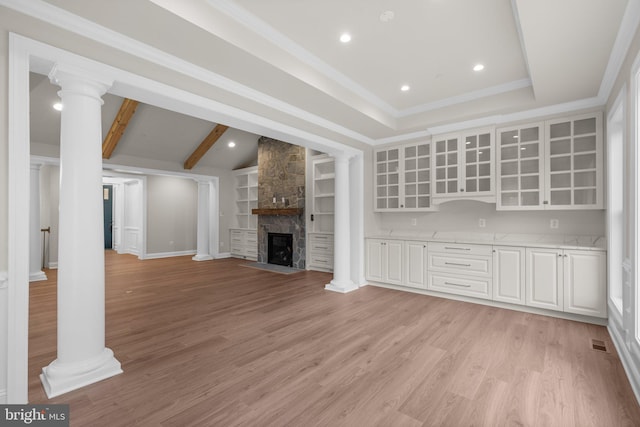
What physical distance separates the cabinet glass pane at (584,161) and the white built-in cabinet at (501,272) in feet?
3.28

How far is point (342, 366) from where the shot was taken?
2.43 m

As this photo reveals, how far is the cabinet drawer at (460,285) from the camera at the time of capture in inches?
159

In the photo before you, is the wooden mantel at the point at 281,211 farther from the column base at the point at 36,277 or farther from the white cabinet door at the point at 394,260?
the column base at the point at 36,277

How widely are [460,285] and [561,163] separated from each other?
1.98 m

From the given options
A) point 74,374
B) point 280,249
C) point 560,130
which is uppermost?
point 560,130

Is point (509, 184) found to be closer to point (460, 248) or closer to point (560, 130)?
point (560, 130)

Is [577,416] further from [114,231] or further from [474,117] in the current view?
[114,231]

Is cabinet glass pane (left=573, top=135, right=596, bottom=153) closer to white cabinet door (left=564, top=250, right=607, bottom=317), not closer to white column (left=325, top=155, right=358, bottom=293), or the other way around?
white cabinet door (left=564, top=250, right=607, bottom=317)

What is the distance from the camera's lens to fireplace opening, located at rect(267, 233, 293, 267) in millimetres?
7105

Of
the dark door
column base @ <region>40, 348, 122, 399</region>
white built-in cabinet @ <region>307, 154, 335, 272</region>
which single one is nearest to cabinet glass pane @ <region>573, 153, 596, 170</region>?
white built-in cabinet @ <region>307, 154, 335, 272</region>

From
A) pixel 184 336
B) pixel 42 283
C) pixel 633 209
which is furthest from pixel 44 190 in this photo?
pixel 633 209

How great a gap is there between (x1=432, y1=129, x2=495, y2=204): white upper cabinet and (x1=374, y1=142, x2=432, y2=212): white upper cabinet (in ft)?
0.66

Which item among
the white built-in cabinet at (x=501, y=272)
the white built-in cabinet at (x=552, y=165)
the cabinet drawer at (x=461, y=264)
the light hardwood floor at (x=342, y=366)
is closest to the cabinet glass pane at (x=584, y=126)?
the white built-in cabinet at (x=552, y=165)

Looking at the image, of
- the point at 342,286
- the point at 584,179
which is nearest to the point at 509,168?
the point at 584,179
